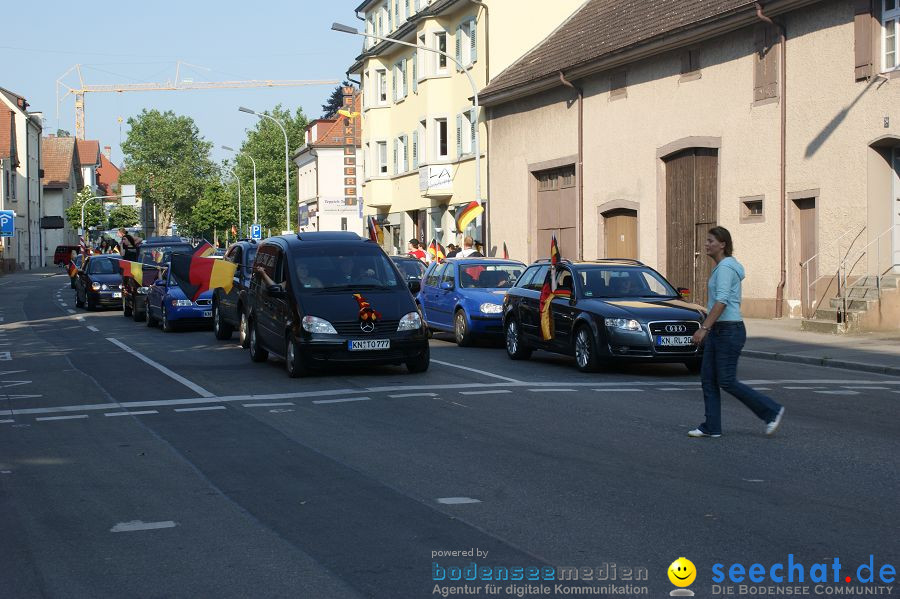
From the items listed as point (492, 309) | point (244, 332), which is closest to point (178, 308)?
point (244, 332)

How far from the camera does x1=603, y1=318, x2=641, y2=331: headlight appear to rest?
15289mm

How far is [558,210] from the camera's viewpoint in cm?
3566

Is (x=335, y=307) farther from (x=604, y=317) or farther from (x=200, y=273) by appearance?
(x=200, y=273)

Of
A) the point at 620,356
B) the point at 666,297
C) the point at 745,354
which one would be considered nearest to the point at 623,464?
the point at 620,356

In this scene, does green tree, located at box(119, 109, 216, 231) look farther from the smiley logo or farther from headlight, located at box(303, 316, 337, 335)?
the smiley logo

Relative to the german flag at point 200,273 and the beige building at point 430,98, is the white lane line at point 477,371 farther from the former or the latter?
the beige building at point 430,98

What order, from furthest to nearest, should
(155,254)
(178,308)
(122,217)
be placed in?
(122,217) < (155,254) < (178,308)

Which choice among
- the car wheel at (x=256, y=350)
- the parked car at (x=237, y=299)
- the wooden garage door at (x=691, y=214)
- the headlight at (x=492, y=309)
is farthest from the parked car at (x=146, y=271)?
the wooden garage door at (x=691, y=214)

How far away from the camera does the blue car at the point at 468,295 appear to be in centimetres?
2066

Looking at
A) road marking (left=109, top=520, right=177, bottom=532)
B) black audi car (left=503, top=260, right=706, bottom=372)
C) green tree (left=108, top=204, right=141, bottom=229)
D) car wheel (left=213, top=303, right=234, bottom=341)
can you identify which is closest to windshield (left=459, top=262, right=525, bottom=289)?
black audi car (left=503, top=260, right=706, bottom=372)

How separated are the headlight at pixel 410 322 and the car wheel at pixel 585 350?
89.4 inches

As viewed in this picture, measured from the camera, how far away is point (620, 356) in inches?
603

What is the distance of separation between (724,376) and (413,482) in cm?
318

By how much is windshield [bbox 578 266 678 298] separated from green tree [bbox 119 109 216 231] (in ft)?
411
